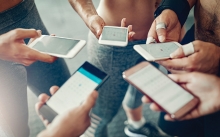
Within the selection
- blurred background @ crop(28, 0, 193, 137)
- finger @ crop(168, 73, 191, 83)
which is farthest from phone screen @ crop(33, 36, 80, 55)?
blurred background @ crop(28, 0, 193, 137)

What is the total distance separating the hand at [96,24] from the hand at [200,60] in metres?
0.24

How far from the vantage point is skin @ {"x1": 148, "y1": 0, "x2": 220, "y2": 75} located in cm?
58

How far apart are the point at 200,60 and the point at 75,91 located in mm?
349

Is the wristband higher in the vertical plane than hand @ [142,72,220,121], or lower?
higher

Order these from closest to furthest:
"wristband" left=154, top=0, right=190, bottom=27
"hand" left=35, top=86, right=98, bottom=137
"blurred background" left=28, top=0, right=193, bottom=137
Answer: "hand" left=35, top=86, right=98, bottom=137, "wristband" left=154, top=0, right=190, bottom=27, "blurred background" left=28, top=0, right=193, bottom=137

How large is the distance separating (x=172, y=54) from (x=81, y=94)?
277mm

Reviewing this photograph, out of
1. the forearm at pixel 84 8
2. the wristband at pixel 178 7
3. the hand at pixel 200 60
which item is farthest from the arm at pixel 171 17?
the forearm at pixel 84 8

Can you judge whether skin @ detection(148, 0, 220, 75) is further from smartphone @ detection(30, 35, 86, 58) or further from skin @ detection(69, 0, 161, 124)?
smartphone @ detection(30, 35, 86, 58)

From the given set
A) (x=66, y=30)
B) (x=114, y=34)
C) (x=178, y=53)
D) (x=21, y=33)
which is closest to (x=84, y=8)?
(x=114, y=34)

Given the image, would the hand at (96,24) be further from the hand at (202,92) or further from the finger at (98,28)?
the hand at (202,92)

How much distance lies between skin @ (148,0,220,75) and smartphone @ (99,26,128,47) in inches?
3.3

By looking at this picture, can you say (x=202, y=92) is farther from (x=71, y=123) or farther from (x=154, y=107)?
(x=71, y=123)

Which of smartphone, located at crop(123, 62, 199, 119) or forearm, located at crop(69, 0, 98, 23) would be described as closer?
smartphone, located at crop(123, 62, 199, 119)

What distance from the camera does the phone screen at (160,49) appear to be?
64 cm
